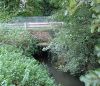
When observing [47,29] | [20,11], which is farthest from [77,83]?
[20,11]

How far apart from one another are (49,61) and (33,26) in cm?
186

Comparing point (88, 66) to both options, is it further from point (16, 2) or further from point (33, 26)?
point (16, 2)

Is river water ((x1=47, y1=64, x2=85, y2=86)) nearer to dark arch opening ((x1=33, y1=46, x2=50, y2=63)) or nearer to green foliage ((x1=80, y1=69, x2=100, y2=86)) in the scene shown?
dark arch opening ((x1=33, y1=46, x2=50, y2=63))

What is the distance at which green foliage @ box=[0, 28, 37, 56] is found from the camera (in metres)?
10.2

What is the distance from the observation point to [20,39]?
10445 mm

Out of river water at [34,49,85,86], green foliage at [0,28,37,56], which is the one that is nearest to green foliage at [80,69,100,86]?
river water at [34,49,85,86]

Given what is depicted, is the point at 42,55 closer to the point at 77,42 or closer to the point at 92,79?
the point at 77,42

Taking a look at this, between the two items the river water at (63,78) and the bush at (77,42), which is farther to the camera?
the river water at (63,78)

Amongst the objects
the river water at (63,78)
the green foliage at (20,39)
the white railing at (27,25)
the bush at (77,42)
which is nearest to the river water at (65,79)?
the river water at (63,78)

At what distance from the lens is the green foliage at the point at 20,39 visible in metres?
10.2

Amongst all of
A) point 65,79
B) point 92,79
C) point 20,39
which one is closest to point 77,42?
point 65,79

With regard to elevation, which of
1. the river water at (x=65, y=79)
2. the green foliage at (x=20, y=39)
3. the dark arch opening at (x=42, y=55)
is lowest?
the river water at (x=65, y=79)

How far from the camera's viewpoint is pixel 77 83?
904 cm

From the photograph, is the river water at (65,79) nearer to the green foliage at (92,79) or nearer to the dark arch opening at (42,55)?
the dark arch opening at (42,55)
